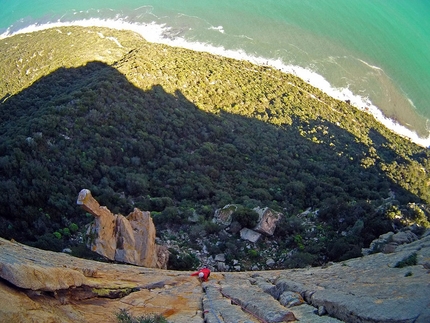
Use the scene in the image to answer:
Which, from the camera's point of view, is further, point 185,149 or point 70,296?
point 185,149

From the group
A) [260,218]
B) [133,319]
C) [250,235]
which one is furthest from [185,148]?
[133,319]

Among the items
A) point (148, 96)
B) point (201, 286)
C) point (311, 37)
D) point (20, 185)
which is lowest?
point (20, 185)

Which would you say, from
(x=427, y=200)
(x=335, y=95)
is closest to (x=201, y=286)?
(x=427, y=200)

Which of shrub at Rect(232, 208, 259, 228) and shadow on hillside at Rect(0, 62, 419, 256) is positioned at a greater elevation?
shrub at Rect(232, 208, 259, 228)

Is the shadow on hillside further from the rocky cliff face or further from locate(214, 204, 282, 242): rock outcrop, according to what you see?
the rocky cliff face

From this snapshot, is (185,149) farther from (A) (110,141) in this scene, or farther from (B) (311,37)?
(B) (311,37)

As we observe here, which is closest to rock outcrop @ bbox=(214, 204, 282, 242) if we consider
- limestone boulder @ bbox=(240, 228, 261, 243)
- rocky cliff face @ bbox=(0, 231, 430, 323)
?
limestone boulder @ bbox=(240, 228, 261, 243)

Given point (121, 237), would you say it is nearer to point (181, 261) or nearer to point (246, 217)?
point (181, 261)
